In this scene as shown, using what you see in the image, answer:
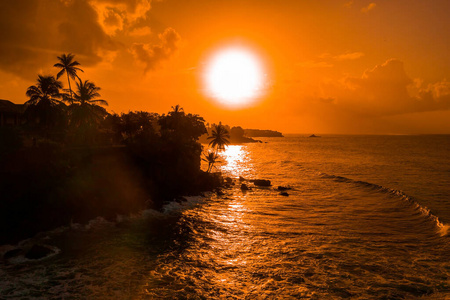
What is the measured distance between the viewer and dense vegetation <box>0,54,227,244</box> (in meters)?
32.0

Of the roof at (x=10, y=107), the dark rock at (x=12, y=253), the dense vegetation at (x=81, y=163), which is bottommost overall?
the dark rock at (x=12, y=253)

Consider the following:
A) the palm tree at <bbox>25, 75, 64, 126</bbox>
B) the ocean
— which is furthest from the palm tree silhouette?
the ocean

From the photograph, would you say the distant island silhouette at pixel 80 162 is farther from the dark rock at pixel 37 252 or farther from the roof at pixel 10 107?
the dark rock at pixel 37 252

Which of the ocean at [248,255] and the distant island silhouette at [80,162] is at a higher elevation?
the distant island silhouette at [80,162]

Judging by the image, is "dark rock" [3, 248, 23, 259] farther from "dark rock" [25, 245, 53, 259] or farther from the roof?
the roof

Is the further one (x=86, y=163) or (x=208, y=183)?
(x=208, y=183)

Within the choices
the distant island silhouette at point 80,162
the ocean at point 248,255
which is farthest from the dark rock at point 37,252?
the distant island silhouette at point 80,162

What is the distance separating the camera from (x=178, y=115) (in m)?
60.1

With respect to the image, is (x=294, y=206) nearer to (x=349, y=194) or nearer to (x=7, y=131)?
(x=349, y=194)

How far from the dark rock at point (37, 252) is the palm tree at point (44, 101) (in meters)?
34.5

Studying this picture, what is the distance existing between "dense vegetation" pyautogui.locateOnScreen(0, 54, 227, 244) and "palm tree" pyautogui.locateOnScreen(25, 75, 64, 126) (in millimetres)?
151

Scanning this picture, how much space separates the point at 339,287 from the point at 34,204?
1252 inches

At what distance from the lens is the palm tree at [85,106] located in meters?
54.3

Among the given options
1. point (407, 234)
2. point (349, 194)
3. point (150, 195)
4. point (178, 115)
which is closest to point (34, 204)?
point (150, 195)
